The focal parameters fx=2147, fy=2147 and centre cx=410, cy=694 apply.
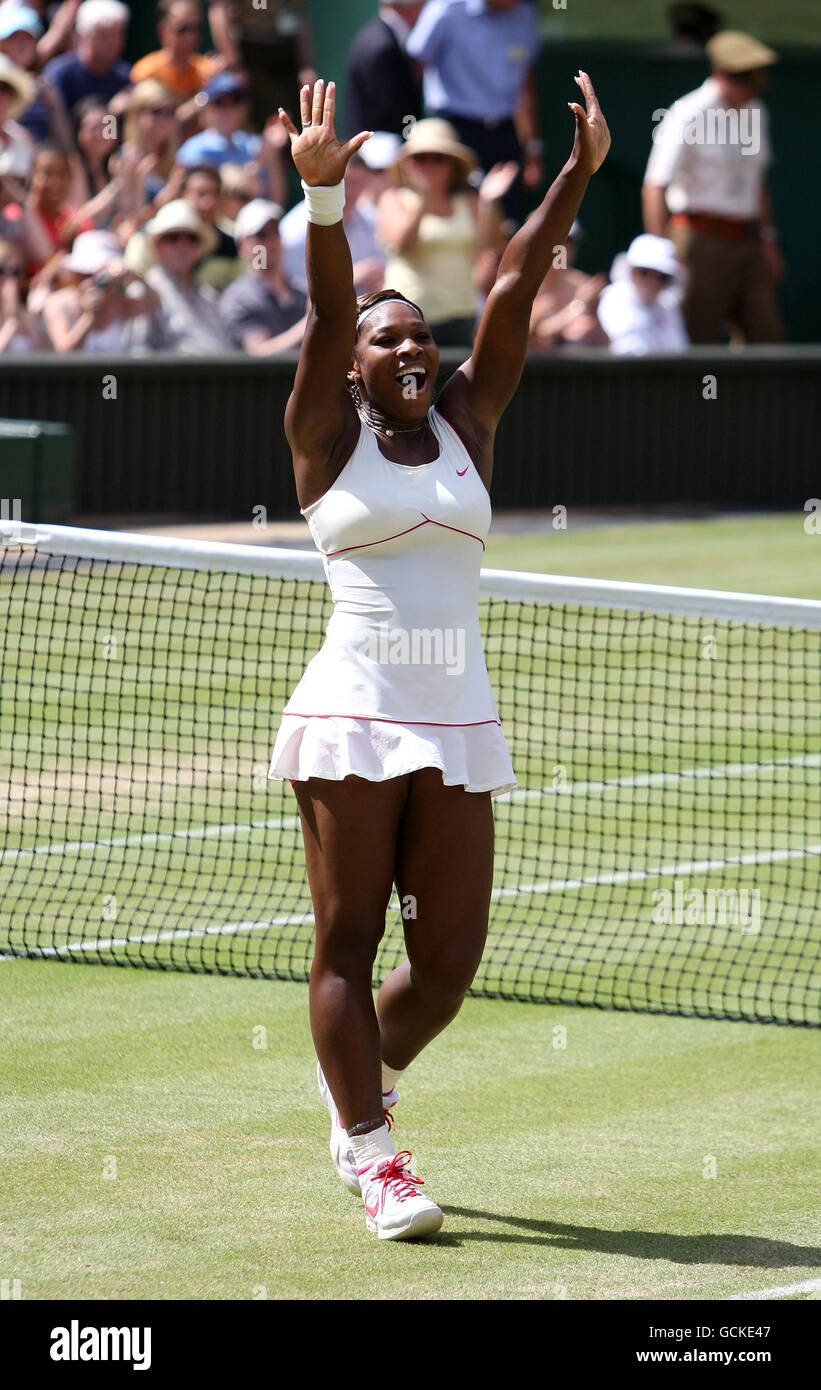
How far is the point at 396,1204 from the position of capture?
4.98 meters

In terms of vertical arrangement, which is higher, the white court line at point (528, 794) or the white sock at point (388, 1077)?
the white sock at point (388, 1077)

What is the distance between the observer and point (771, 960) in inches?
307

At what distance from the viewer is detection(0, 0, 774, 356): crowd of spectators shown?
54.6ft

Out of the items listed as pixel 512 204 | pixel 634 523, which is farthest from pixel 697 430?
pixel 512 204

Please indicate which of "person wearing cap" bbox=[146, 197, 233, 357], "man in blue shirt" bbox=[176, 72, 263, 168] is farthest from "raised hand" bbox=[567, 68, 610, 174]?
"man in blue shirt" bbox=[176, 72, 263, 168]

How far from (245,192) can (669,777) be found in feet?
30.9

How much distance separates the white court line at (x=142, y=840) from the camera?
8.86 metres

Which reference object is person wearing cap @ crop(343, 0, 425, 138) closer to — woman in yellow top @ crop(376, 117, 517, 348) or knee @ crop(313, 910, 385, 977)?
woman in yellow top @ crop(376, 117, 517, 348)

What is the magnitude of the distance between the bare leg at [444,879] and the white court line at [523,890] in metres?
2.67

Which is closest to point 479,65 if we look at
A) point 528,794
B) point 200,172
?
point 200,172

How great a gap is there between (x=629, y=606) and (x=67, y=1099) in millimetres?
2541

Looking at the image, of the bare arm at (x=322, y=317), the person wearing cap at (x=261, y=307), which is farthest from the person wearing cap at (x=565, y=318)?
the bare arm at (x=322, y=317)

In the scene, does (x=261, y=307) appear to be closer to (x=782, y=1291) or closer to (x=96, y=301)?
(x=96, y=301)

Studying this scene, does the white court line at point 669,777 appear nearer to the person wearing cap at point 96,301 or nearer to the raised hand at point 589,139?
the raised hand at point 589,139
